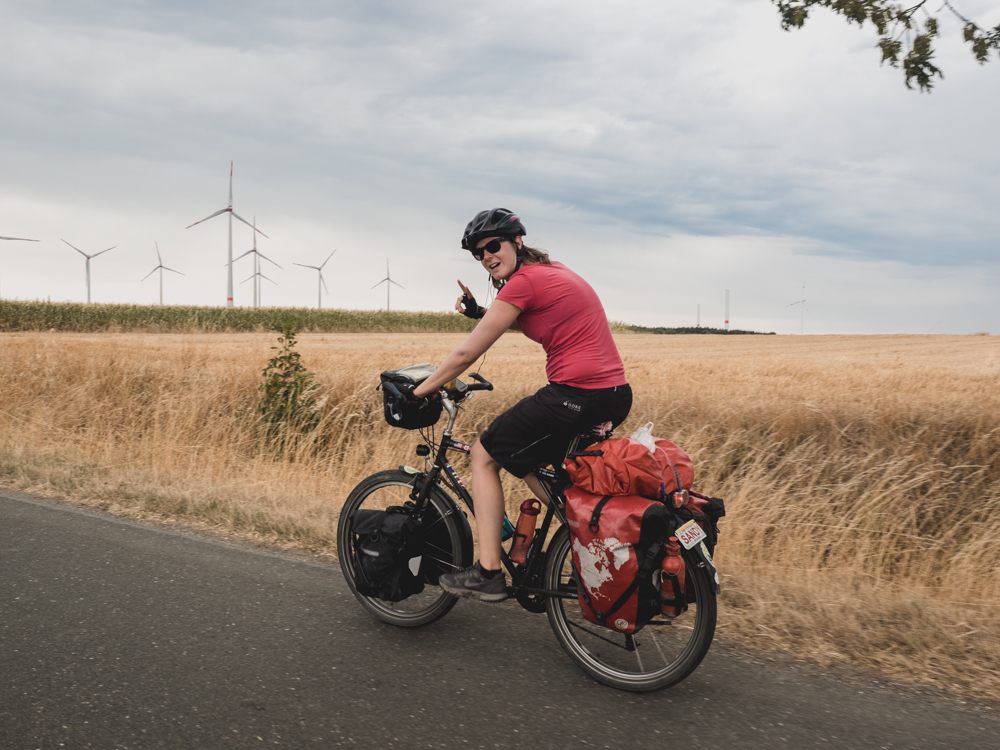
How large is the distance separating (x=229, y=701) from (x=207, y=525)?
3116mm

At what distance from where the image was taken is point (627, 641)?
3.47 m

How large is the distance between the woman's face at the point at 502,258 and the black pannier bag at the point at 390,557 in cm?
140

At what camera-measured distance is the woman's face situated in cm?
362

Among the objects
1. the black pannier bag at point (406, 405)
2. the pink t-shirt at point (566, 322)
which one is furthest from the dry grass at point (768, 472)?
the black pannier bag at point (406, 405)

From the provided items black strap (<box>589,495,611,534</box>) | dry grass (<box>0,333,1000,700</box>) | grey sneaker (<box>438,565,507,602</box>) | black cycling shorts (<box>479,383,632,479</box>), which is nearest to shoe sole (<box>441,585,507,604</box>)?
grey sneaker (<box>438,565,507,602</box>)

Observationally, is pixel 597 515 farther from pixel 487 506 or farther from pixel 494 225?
pixel 494 225

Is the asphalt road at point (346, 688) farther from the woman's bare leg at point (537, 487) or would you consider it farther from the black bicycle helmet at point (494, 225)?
the black bicycle helmet at point (494, 225)

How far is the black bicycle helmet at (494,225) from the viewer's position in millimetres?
3594

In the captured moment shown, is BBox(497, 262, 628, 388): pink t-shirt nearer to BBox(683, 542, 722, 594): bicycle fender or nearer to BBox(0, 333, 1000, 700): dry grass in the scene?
BBox(683, 542, 722, 594): bicycle fender

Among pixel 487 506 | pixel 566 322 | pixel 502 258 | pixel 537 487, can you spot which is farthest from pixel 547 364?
pixel 487 506

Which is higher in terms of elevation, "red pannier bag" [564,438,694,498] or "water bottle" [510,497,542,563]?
"red pannier bag" [564,438,694,498]

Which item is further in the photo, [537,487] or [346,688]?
[537,487]

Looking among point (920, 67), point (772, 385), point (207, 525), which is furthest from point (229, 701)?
point (920, 67)

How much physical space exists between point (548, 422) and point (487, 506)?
566mm
